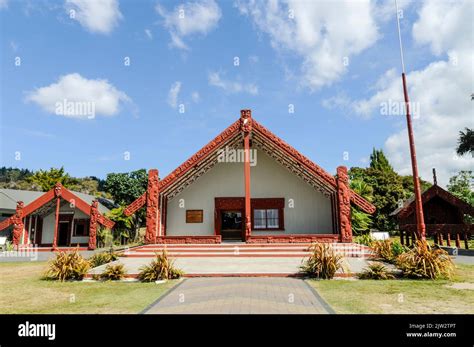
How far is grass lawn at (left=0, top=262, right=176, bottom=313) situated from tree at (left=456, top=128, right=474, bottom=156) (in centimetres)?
2061

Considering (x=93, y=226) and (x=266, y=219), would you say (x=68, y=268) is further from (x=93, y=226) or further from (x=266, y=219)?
(x=93, y=226)

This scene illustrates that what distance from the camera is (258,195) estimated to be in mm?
17516

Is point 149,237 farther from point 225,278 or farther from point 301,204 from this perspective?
point 301,204

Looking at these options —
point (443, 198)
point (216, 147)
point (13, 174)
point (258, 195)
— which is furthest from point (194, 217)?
point (13, 174)

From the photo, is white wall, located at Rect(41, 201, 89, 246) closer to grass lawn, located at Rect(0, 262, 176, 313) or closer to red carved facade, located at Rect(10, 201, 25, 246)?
red carved facade, located at Rect(10, 201, 25, 246)

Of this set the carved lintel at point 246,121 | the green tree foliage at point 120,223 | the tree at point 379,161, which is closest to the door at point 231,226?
the carved lintel at point 246,121

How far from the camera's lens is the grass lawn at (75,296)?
234 inches

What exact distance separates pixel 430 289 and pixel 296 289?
11.0 feet

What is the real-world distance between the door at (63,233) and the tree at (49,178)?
2718 cm

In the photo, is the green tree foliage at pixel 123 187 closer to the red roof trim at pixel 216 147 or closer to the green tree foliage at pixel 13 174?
the red roof trim at pixel 216 147

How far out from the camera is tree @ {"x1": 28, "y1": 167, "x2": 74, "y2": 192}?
46.6m

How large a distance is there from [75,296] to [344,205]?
473 inches

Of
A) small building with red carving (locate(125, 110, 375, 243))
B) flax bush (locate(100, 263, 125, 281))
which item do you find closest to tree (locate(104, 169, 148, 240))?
small building with red carving (locate(125, 110, 375, 243))
